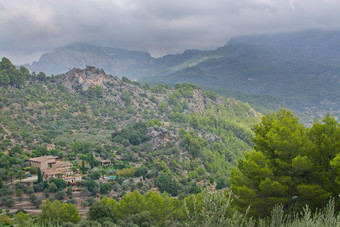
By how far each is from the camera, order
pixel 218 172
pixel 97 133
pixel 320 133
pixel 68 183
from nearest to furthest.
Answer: pixel 320 133 < pixel 68 183 < pixel 218 172 < pixel 97 133

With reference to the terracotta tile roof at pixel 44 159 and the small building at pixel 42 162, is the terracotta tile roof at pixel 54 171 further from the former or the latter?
the terracotta tile roof at pixel 44 159

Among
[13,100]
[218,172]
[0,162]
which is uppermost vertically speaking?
[13,100]

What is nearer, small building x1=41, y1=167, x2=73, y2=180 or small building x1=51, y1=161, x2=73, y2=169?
small building x1=41, y1=167, x2=73, y2=180

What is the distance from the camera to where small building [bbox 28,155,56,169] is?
40875 millimetres

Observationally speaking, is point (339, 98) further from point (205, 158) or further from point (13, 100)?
point (13, 100)

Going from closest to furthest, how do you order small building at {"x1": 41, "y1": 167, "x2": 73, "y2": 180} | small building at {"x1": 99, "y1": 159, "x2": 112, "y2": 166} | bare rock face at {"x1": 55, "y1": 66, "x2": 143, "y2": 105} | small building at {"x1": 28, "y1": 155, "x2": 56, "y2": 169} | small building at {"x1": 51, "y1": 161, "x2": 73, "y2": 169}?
small building at {"x1": 41, "y1": 167, "x2": 73, "y2": 180} < small building at {"x1": 28, "y1": 155, "x2": 56, "y2": 169} < small building at {"x1": 51, "y1": 161, "x2": 73, "y2": 169} < small building at {"x1": 99, "y1": 159, "x2": 112, "y2": 166} < bare rock face at {"x1": 55, "y1": 66, "x2": 143, "y2": 105}

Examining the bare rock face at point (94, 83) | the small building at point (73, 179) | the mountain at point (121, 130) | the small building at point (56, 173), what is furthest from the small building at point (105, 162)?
the bare rock face at point (94, 83)

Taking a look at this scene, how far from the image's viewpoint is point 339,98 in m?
170

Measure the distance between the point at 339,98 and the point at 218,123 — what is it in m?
124

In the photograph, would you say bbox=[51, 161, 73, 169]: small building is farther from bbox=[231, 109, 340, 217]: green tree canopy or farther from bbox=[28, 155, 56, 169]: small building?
bbox=[231, 109, 340, 217]: green tree canopy

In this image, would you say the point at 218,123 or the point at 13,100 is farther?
the point at 218,123

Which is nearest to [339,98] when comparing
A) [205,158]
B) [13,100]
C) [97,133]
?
[205,158]

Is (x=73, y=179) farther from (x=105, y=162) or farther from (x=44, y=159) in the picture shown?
(x=105, y=162)

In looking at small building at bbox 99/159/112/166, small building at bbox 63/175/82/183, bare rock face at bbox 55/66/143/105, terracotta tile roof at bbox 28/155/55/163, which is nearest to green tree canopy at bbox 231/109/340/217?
small building at bbox 63/175/82/183
